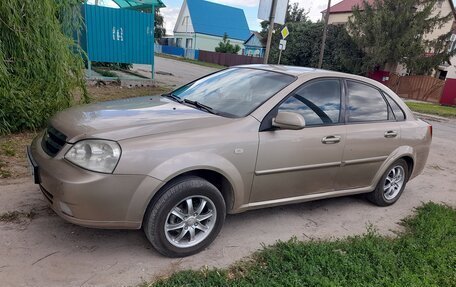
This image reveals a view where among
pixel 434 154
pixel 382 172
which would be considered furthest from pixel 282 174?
pixel 434 154

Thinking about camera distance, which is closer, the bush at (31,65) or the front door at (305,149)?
the front door at (305,149)

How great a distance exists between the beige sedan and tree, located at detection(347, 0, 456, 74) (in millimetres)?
20434

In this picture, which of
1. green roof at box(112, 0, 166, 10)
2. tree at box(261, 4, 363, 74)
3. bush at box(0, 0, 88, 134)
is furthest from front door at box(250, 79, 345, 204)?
tree at box(261, 4, 363, 74)

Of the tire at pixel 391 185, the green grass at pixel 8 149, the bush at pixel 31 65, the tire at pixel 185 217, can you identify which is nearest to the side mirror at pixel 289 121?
the tire at pixel 185 217

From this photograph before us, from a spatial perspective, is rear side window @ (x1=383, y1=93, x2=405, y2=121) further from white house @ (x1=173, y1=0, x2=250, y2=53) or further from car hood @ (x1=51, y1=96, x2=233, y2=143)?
white house @ (x1=173, y1=0, x2=250, y2=53)

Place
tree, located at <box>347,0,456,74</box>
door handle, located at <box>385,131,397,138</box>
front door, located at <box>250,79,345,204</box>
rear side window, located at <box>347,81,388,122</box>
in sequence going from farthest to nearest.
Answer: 1. tree, located at <box>347,0,456,74</box>
2. door handle, located at <box>385,131,397,138</box>
3. rear side window, located at <box>347,81,388,122</box>
4. front door, located at <box>250,79,345,204</box>

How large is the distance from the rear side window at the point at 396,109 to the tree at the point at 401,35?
2011 cm

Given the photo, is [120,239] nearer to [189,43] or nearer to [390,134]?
[390,134]

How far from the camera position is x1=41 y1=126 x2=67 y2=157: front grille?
3.02 m

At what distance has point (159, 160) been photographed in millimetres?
2867

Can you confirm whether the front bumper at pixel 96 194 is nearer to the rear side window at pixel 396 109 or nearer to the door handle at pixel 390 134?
the door handle at pixel 390 134

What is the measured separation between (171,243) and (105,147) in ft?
3.16

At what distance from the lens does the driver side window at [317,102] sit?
371 cm

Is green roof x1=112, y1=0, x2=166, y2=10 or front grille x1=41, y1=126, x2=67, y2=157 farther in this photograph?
green roof x1=112, y1=0, x2=166, y2=10
